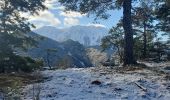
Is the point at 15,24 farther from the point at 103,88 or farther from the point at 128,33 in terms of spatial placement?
the point at 103,88

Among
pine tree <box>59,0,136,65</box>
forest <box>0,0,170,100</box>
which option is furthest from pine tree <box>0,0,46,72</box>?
pine tree <box>59,0,136,65</box>

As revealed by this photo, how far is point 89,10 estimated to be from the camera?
2434 cm

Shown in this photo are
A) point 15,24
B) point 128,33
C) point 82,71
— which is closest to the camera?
point 82,71

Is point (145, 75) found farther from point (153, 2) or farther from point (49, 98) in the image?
point (153, 2)

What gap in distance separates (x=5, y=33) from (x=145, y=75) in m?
19.5

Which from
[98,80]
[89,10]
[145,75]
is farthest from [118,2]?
[98,80]

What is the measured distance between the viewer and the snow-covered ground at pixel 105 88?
1328cm

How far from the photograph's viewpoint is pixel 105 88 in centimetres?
Result: 1449

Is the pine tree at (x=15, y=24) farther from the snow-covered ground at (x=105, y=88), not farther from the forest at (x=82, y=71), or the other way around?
the snow-covered ground at (x=105, y=88)

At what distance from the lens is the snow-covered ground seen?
13.3m

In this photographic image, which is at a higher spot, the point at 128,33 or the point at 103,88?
the point at 128,33

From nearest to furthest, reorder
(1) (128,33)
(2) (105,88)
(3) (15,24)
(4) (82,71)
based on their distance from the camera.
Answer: (2) (105,88)
(4) (82,71)
(1) (128,33)
(3) (15,24)

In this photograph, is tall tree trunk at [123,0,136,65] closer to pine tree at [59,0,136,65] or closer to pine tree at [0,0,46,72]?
pine tree at [59,0,136,65]

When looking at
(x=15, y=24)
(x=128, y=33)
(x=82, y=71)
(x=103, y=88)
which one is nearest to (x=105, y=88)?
(x=103, y=88)
